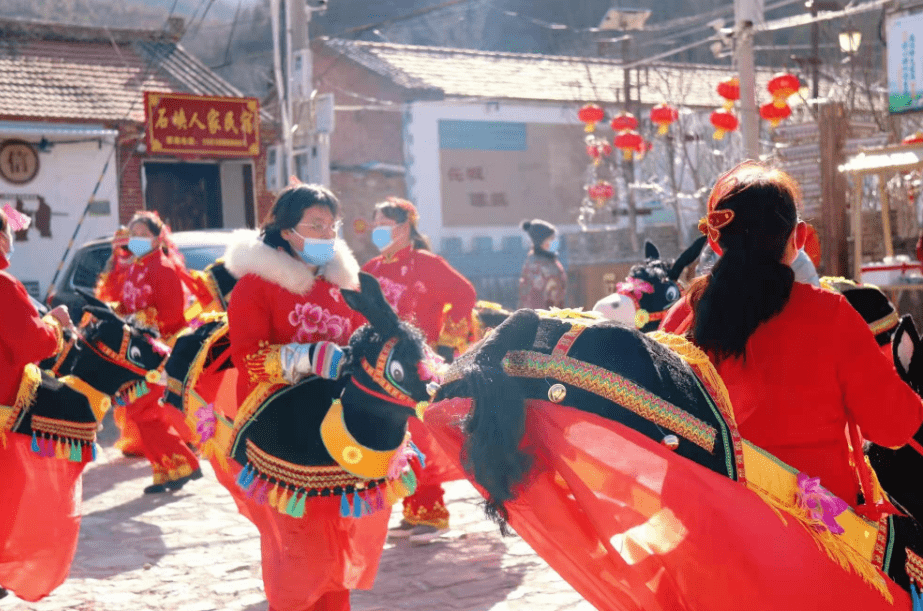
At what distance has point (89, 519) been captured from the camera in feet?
24.0

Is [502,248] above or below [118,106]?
below

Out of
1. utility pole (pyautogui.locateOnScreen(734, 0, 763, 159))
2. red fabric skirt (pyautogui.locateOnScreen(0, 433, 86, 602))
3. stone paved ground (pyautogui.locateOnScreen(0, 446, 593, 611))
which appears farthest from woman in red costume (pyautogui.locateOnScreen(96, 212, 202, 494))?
utility pole (pyautogui.locateOnScreen(734, 0, 763, 159))

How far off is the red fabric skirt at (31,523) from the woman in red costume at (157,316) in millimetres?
2973

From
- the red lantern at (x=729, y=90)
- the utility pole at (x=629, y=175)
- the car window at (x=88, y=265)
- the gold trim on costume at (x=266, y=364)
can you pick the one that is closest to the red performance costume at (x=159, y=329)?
the car window at (x=88, y=265)

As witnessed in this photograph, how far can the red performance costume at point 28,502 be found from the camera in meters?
4.81

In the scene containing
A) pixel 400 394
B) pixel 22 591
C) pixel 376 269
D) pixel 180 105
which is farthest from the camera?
pixel 180 105

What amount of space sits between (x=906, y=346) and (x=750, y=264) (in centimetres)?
72

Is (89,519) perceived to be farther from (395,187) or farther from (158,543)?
(395,187)

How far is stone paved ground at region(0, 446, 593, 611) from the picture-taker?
17.4 ft

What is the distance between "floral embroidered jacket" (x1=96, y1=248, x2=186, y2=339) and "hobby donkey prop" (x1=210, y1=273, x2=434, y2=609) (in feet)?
14.1

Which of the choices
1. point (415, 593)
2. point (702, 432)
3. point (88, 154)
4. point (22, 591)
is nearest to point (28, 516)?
point (22, 591)

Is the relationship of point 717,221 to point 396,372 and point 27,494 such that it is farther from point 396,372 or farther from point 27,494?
point 27,494

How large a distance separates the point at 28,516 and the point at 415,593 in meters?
1.79

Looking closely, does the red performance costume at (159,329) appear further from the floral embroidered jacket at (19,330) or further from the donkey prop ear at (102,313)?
the floral embroidered jacket at (19,330)
